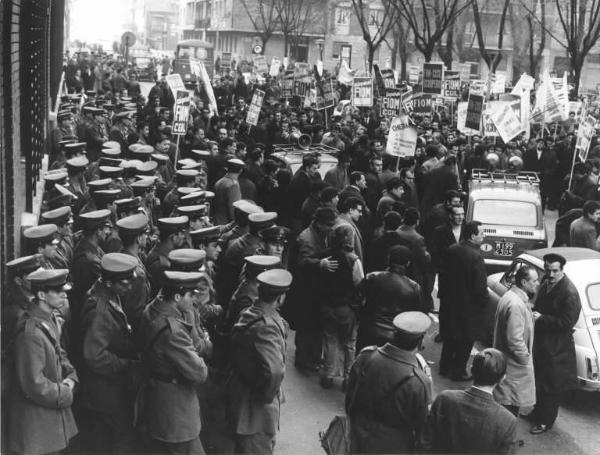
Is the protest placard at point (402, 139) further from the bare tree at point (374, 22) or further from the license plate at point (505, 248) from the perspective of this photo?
the bare tree at point (374, 22)

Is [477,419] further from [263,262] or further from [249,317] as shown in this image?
[263,262]

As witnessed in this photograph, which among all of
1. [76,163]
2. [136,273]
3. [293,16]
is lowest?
[136,273]

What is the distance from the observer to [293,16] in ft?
198

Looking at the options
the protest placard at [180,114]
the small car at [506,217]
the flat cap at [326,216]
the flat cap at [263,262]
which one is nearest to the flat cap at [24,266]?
the flat cap at [263,262]

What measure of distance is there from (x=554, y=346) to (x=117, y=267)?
404cm

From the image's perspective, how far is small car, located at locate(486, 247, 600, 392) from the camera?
318 inches

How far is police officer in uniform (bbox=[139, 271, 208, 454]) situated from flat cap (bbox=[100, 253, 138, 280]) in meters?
0.32

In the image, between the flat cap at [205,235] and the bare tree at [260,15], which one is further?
the bare tree at [260,15]

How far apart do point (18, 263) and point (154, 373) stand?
1.10 meters

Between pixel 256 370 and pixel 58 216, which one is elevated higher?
pixel 58 216

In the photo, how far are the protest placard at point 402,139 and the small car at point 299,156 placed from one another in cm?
104

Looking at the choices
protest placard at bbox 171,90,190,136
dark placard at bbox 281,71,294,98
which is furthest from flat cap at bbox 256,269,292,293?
dark placard at bbox 281,71,294,98

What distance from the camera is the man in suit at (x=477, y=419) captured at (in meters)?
4.91

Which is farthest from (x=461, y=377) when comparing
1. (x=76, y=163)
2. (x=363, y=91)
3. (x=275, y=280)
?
(x=363, y=91)
